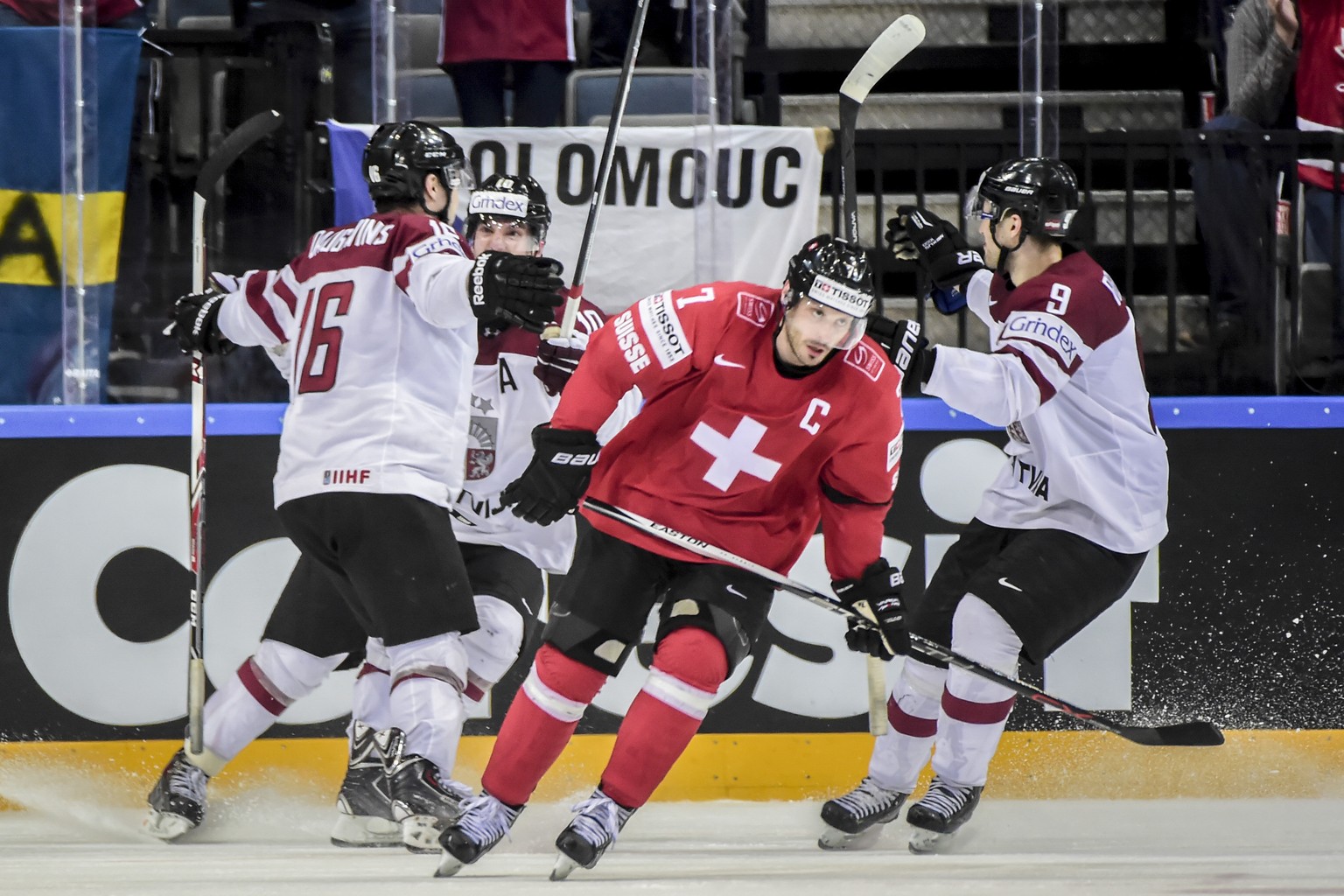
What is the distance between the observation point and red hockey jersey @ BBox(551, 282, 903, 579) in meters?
3.16

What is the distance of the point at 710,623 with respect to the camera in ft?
10.2

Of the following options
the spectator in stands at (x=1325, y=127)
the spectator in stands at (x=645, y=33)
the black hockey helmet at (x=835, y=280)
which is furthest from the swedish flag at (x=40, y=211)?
the spectator in stands at (x=1325, y=127)

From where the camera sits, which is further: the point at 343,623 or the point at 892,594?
the point at 343,623

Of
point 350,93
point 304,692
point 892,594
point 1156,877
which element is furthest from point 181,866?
point 350,93

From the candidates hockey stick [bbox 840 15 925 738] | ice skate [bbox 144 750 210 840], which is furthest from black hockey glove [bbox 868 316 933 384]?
ice skate [bbox 144 750 210 840]

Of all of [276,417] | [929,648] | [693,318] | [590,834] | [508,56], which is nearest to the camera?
[590,834]

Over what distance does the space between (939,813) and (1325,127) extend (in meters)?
2.35

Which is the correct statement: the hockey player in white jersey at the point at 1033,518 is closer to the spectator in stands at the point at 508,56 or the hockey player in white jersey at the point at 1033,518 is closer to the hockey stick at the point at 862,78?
the hockey stick at the point at 862,78

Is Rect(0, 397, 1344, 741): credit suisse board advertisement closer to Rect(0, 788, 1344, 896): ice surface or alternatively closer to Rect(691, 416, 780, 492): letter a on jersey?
Rect(0, 788, 1344, 896): ice surface

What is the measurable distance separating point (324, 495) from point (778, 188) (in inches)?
64.4

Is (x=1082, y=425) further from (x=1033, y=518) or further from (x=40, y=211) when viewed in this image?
(x=40, y=211)

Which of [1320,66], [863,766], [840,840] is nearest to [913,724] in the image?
[840,840]

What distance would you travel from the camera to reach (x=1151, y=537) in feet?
12.2

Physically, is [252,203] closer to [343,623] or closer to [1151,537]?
[343,623]
